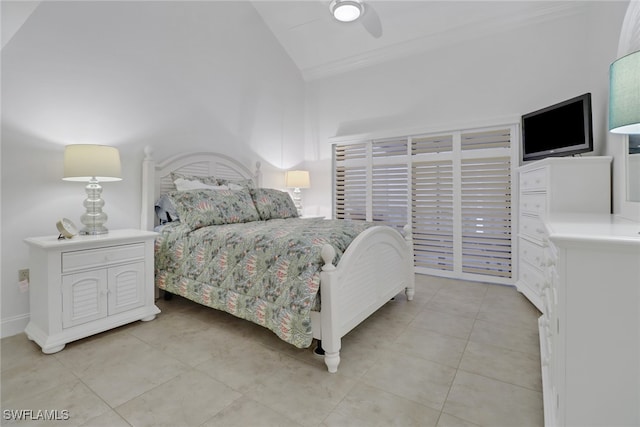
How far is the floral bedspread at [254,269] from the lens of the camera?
5.88ft

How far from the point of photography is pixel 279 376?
1.71m

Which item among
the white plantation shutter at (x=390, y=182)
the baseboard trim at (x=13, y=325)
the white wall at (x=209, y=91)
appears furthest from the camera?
the white plantation shutter at (x=390, y=182)

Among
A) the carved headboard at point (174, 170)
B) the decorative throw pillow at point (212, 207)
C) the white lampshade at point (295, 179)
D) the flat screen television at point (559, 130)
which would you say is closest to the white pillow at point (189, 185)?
the carved headboard at point (174, 170)

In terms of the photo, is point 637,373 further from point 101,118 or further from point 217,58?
point 217,58

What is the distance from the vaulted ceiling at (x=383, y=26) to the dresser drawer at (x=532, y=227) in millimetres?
2075

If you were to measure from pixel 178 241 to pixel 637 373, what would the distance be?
8.86 feet

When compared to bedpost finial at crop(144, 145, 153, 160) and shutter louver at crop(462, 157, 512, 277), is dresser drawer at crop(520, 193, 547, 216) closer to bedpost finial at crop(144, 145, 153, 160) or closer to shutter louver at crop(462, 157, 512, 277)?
shutter louver at crop(462, 157, 512, 277)

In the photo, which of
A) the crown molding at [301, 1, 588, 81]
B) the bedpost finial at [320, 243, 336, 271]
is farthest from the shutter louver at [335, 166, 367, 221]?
the bedpost finial at [320, 243, 336, 271]

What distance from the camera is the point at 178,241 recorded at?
2598mm

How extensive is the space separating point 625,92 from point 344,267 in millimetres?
1393

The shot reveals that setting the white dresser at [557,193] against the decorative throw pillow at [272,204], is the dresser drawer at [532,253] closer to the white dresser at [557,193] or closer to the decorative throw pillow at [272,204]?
the white dresser at [557,193]

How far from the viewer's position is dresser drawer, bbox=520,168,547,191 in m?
2.47

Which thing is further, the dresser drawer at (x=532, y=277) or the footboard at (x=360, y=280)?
the dresser drawer at (x=532, y=277)

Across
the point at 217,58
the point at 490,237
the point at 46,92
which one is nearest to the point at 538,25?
the point at 490,237
